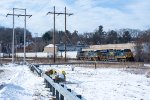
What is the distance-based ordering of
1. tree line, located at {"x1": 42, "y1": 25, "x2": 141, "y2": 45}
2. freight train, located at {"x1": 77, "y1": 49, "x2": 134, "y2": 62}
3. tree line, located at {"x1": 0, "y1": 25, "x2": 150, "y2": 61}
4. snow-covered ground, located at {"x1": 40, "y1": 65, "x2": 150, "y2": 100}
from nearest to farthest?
snow-covered ground, located at {"x1": 40, "y1": 65, "x2": 150, "y2": 100} → freight train, located at {"x1": 77, "y1": 49, "x2": 134, "y2": 62} → tree line, located at {"x1": 0, "y1": 25, "x2": 150, "y2": 61} → tree line, located at {"x1": 42, "y1": 25, "x2": 141, "y2": 45}

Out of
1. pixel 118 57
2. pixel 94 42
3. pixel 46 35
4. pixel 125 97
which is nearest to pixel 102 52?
pixel 118 57

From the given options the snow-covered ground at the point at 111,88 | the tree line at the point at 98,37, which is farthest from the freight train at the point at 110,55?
the tree line at the point at 98,37

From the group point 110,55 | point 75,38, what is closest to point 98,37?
point 75,38

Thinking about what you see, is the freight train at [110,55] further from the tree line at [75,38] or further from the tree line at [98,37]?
the tree line at [98,37]

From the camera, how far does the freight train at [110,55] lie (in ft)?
257

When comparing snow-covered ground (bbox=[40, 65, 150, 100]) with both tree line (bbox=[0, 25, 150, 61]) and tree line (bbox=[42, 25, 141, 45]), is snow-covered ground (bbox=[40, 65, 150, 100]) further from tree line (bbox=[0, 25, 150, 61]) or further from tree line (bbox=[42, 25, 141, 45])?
tree line (bbox=[42, 25, 141, 45])

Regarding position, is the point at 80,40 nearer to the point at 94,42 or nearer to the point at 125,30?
the point at 94,42

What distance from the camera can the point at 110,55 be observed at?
8319 cm

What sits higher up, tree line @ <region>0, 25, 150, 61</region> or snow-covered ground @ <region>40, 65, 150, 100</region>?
tree line @ <region>0, 25, 150, 61</region>

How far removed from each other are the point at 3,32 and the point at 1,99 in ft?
504

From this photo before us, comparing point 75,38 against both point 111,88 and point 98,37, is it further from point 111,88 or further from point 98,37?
point 111,88

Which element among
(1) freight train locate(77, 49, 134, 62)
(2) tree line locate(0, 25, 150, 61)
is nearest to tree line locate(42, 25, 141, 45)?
(2) tree line locate(0, 25, 150, 61)

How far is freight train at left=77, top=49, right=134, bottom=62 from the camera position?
7838 centimetres

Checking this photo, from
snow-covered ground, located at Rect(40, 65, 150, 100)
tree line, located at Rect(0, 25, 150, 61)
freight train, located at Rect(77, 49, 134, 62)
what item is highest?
tree line, located at Rect(0, 25, 150, 61)
